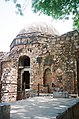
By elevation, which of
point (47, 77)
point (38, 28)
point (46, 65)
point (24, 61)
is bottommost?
point (47, 77)

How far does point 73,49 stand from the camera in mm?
13891

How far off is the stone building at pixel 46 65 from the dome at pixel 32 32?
2.50m

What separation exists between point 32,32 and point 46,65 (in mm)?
6910

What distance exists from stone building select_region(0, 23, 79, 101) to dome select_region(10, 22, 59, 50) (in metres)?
2.50

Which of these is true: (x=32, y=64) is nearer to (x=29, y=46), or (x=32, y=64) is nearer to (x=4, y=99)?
(x=29, y=46)

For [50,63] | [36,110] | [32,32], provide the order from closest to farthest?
[36,110] → [50,63] → [32,32]

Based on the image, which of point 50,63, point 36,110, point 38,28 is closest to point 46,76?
point 50,63

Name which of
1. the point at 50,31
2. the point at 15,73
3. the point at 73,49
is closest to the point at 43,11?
the point at 73,49

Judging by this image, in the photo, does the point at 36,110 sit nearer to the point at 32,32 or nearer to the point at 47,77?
the point at 47,77

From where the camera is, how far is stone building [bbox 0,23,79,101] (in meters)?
13.7

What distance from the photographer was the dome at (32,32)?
19.7 meters

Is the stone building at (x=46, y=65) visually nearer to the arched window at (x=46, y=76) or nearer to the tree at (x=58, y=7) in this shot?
the arched window at (x=46, y=76)

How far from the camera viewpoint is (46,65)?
1498 cm

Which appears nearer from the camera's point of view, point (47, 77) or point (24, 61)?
point (47, 77)
